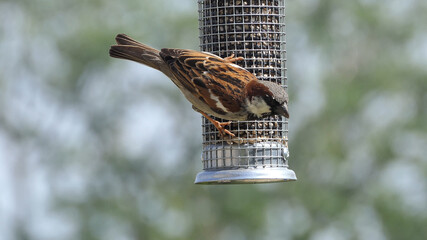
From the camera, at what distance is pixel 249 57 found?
1055 centimetres

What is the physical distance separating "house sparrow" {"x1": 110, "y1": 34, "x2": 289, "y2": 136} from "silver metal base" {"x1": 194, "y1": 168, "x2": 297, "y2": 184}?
474 millimetres

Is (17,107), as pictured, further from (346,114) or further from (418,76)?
(418,76)

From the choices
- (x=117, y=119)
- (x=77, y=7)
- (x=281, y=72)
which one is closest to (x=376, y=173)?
(x=117, y=119)

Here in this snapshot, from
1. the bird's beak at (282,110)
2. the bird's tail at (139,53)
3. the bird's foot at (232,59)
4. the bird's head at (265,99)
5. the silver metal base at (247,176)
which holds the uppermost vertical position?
the bird's tail at (139,53)

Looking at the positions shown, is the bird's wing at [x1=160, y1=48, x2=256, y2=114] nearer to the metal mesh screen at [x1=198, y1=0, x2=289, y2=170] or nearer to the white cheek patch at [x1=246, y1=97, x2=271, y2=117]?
the white cheek patch at [x1=246, y1=97, x2=271, y2=117]

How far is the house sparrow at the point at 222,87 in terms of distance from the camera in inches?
375

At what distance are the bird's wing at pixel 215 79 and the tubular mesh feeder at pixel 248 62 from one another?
0.59m

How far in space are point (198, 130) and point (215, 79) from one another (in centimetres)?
2170

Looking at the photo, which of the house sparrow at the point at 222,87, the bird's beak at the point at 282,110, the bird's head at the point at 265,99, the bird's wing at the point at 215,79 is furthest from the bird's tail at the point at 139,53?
the bird's beak at the point at 282,110

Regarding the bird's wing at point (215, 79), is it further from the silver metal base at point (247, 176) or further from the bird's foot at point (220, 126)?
the silver metal base at point (247, 176)

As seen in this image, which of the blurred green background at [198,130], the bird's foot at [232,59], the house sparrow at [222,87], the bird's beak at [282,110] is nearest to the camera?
the bird's beak at [282,110]

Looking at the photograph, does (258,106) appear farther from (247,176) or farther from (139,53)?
(139,53)

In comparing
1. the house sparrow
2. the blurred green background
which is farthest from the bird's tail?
the blurred green background

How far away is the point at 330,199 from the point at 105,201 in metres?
6.90
